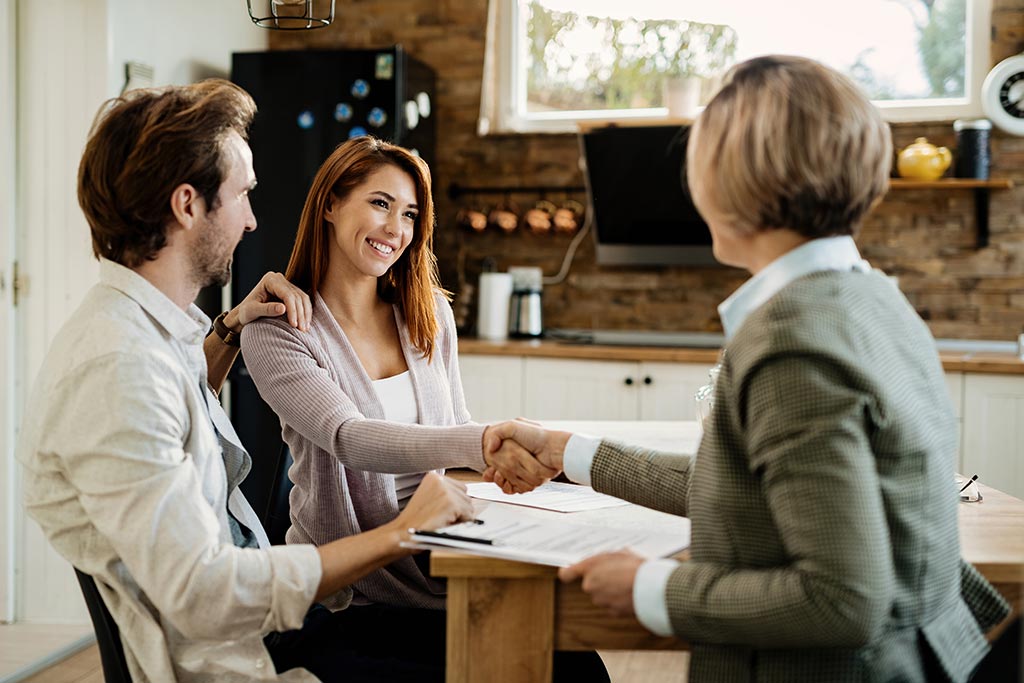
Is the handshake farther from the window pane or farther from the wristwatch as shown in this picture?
the window pane

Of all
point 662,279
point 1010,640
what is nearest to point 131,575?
point 1010,640

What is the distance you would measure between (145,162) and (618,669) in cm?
225

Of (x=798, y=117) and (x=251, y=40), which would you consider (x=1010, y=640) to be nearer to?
(x=798, y=117)

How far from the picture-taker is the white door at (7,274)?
10.1 feet

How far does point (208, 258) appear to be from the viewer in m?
1.43

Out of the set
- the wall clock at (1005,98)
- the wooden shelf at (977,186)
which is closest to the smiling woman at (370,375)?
the wooden shelf at (977,186)

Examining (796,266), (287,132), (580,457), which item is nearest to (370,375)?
(580,457)

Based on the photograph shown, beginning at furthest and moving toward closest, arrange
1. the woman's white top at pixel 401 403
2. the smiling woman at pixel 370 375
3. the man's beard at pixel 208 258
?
1. the woman's white top at pixel 401 403
2. the smiling woman at pixel 370 375
3. the man's beard at pixel 208 258

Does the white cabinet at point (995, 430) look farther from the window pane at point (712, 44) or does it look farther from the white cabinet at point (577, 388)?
the window pane at point (712, 44)

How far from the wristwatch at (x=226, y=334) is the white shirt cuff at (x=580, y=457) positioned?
745 mm

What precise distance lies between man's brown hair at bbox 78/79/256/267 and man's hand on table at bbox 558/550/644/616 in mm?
724

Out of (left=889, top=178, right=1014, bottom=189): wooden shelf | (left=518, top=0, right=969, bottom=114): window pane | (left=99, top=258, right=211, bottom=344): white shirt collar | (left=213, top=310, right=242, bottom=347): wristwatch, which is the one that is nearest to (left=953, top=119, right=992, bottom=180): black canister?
(left=889, top=178, right=1014, bottom=189): wooden shelf

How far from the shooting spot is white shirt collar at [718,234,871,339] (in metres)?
1.10

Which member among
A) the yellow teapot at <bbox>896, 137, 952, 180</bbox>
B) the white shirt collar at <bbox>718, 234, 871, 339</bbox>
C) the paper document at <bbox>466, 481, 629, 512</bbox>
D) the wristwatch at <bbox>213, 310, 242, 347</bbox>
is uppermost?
the yellow teapot at <bbox>896, 137, 952, 180</bbox>
